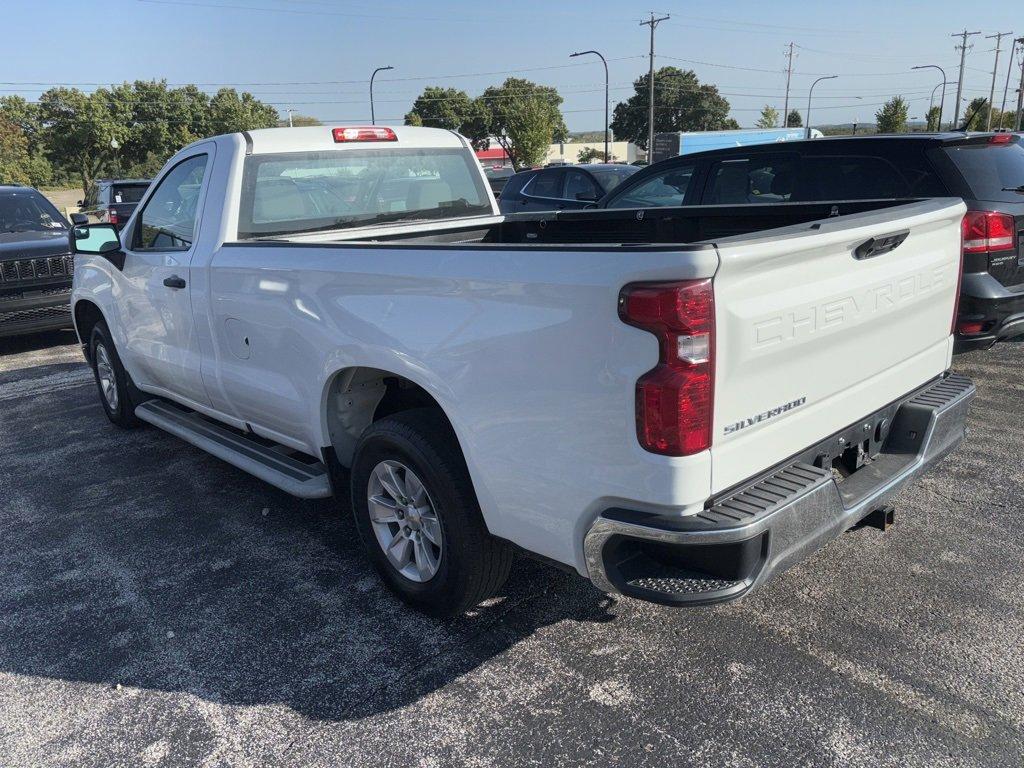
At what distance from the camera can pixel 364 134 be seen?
4.62 m

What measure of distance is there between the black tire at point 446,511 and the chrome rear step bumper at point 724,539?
587 millimetres

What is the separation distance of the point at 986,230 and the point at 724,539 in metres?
4.14

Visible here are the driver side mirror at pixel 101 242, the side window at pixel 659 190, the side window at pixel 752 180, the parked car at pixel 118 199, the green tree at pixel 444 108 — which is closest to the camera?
the driver side mirror at pixel 101 242

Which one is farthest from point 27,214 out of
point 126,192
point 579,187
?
point 579,187

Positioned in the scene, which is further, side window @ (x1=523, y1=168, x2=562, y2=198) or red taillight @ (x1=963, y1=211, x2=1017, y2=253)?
side window @ (x1=523, y1=168, x2=562, y2=198)

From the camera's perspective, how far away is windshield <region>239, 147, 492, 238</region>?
420 centimetres

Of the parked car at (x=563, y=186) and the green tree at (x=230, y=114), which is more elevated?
the green tree at (x=230, y=114)

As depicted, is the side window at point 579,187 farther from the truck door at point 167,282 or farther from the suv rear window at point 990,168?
the truck door at point 167,282

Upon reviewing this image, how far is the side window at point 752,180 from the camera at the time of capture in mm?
6324

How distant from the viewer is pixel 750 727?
8.39ft

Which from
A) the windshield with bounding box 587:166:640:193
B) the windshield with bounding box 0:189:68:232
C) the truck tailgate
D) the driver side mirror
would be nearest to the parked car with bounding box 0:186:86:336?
the windshield with bounding box 0:189:68:232

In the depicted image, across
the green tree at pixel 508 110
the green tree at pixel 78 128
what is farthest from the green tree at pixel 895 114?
the green tree at pixel 78 128

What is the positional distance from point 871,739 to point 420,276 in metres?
2.08

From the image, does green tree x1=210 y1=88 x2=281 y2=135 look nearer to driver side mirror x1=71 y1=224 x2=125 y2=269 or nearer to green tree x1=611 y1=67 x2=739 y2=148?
green tree x1=611 y1=67 x2=739 y2=148
